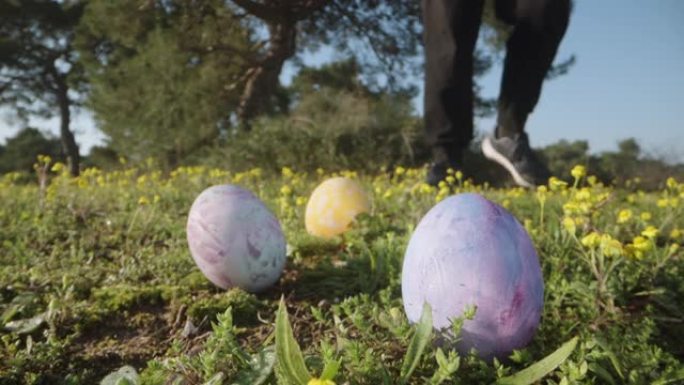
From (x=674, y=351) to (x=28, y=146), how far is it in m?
31.1

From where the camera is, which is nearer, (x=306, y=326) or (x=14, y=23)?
(x=306, y=326)

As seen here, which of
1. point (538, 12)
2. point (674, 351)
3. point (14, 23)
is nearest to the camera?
point (674, 351)

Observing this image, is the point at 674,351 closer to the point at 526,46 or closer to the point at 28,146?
the point at 526,46

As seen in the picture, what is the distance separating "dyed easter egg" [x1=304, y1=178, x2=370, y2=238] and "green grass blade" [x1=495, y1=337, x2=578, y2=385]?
67.1 inches

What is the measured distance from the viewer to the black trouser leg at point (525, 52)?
416 cm

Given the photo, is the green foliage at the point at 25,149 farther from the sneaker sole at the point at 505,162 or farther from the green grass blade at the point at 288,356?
the green grass blade at the point at 288,356

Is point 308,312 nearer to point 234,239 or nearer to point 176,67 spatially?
point 234,239

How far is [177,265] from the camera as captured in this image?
249 centimetres

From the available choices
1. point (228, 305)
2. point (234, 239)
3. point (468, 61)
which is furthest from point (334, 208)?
point (468, 61)

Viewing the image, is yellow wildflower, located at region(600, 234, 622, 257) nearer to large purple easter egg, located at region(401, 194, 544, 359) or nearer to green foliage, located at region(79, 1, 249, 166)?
large purple easter egg, located at region(401, 194, 544, 359)

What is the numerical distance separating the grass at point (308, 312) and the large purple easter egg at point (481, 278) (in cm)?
7

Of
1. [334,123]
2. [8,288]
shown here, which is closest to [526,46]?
[8,288]

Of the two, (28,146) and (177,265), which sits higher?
(177,265)

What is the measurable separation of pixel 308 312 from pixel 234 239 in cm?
37
